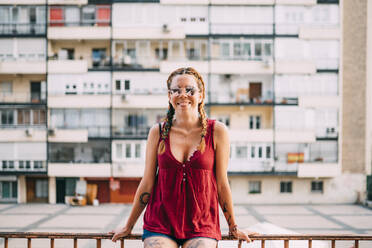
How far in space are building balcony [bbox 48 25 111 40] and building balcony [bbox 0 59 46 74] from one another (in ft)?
7.69

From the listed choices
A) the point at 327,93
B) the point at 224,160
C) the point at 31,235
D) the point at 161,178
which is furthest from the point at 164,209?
the point at 327,93

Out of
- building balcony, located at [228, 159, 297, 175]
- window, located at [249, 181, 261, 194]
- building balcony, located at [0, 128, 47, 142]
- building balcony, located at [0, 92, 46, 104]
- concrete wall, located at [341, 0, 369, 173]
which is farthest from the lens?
building balcony, located at [0, 92, 46, 104]

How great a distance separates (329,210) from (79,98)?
21.0m

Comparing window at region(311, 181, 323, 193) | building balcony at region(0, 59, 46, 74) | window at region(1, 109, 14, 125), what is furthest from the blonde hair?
window at region(1, 109, 14, 125)

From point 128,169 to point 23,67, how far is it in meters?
11.7

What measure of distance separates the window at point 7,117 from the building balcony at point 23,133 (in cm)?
39

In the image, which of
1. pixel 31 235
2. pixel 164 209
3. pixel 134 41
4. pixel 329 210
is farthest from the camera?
pixel 134 41

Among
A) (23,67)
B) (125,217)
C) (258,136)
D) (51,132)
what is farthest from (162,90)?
(23,67)

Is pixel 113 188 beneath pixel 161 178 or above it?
beneath

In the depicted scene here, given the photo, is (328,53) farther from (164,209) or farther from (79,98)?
(164,209)

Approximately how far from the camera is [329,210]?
26.8 m

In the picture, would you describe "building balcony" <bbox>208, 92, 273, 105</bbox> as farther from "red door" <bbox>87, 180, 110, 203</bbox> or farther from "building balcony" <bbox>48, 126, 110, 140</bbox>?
"red door" <bbox>87, 180, 110, 203</bbox>

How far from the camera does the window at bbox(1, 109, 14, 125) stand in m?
28.8

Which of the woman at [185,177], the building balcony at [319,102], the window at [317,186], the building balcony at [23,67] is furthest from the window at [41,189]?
the woman at [185,177]
